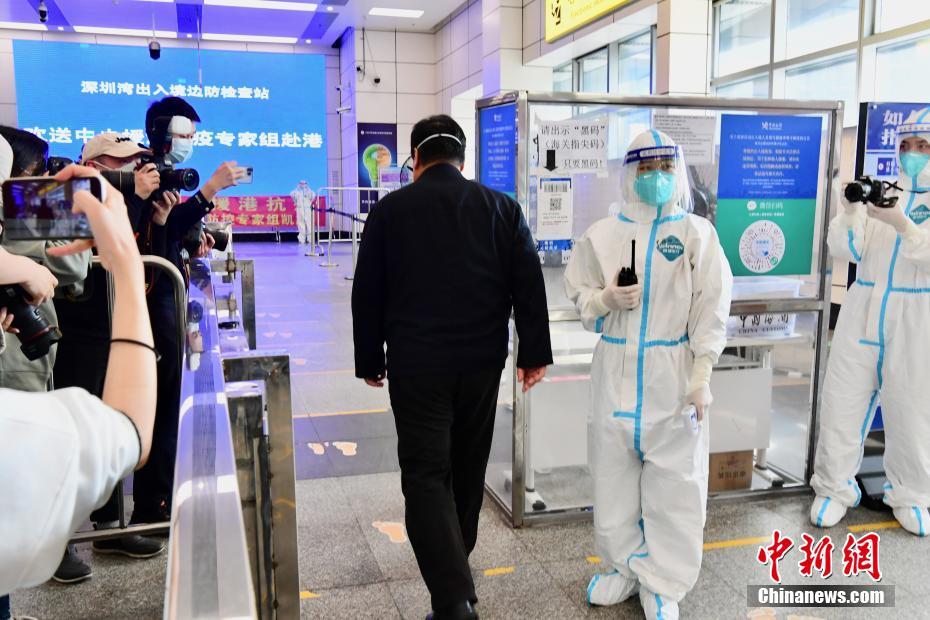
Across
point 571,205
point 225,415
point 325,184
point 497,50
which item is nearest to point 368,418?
point 571,205

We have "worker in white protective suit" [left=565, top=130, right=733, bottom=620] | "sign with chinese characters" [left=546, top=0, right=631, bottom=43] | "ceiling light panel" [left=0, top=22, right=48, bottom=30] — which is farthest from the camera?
"ceiling light panel" [left=0, top=22, right=48, bottom=30]

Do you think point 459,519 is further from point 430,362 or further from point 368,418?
point 368,418

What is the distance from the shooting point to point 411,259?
6.89ft

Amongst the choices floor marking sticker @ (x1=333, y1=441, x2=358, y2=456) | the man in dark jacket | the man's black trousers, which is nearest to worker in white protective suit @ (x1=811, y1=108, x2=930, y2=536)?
the man in dark jacket

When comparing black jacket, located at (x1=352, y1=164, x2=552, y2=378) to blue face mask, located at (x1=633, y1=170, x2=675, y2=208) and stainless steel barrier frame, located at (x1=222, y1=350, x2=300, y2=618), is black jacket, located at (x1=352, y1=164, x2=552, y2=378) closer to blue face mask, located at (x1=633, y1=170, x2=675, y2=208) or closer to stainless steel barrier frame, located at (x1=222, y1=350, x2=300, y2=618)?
blue face mask, located at (x1=633, y1=170, x2=675, y2=208)

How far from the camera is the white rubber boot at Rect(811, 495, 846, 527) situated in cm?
296

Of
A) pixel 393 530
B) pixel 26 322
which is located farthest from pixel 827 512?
pixel 26 322

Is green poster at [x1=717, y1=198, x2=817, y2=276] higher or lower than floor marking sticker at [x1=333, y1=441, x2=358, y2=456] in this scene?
higher

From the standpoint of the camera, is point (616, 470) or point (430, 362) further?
point (616, 470)

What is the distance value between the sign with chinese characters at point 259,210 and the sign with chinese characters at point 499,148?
48.9 ft

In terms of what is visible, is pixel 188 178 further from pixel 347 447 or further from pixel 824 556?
pixel 824 556

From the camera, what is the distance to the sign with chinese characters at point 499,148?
2850 millimetres

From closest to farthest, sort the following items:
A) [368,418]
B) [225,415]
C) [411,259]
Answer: [225,415] < [411,259] < [368,418]

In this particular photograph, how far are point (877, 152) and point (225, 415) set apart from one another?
309 cm
